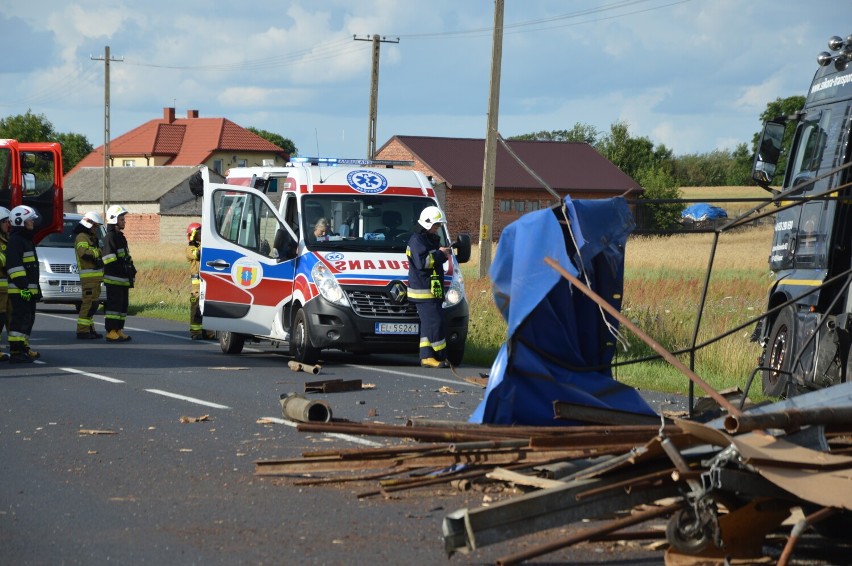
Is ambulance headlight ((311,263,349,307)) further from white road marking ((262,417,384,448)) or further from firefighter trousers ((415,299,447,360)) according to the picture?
white road marking ((262,417,384,448))

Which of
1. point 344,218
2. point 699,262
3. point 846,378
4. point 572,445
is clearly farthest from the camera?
point 699,262

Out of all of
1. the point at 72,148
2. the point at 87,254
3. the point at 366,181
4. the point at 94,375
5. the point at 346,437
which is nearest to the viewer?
the point at 346,437

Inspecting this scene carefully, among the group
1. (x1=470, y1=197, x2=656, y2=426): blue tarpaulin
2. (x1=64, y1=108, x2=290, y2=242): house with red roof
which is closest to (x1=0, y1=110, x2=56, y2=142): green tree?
(x1=64, y1=108, x2=290, y2=242): house with red roof

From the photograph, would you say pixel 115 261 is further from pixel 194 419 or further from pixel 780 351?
pixel 780 351

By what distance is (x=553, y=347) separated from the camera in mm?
7309

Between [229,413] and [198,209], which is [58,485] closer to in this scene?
[229,413]

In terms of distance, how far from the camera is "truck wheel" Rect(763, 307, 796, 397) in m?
11.6

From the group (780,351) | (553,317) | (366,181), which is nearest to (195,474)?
(553,317)

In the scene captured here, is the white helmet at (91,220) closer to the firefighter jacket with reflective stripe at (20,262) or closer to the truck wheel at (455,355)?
the firefighter jacket with reflective stripe at (20,262)

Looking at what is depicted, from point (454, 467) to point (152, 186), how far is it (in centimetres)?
8832

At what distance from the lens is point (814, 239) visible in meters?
11.4

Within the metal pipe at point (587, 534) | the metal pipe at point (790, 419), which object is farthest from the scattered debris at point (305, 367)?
the metal pipe at point (587, 534)

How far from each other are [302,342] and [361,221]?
1.90 meters

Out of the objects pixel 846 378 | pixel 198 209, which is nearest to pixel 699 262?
pixel 846 378
